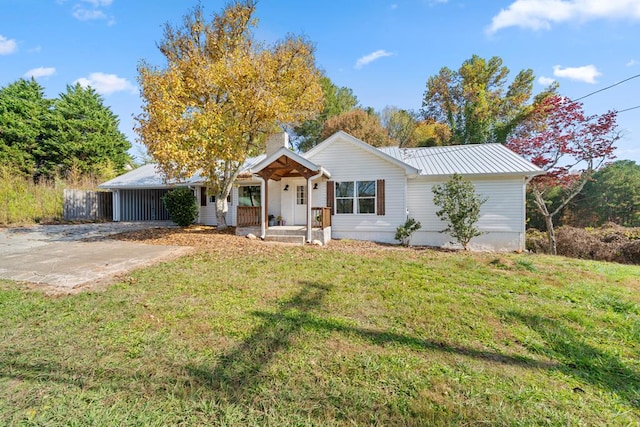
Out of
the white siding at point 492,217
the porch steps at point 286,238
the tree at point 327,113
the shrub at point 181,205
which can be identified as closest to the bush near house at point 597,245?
the white siding at point 492,217

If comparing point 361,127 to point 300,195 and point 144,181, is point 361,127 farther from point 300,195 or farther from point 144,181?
point 144,181

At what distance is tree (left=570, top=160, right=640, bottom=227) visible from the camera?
20656 millimetres

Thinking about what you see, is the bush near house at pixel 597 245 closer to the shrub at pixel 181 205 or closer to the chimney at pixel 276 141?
the chimney at pixel 276 141

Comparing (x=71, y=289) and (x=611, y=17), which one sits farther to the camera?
(x=611, y=17)

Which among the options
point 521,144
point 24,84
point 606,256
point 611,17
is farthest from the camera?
point 24,84

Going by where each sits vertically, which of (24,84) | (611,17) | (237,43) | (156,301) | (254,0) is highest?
(24,84)

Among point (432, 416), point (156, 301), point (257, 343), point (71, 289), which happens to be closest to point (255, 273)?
point (156, 301)

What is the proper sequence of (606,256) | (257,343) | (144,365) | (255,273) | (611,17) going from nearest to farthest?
(144,365) → (257,343) → (255,273) → (611,17) → (606,256)

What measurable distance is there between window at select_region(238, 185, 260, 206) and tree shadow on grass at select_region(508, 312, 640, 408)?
12.2 m

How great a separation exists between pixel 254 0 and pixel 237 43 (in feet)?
5.72

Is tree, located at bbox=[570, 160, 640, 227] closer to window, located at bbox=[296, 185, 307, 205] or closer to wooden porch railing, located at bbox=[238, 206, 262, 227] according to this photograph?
window, located at bbox=[296, 185, 307, 205]

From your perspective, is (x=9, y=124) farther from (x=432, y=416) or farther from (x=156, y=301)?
(x=432, y=416)

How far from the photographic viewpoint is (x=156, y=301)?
4.39 m

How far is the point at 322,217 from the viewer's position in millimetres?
10398
